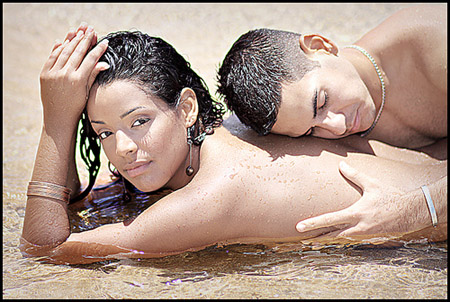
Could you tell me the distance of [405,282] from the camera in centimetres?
263

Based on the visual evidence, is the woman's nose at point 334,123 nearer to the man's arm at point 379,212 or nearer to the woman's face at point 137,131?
the man's arm at point 379,212

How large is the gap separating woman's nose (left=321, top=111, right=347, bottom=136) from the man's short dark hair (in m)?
0.27

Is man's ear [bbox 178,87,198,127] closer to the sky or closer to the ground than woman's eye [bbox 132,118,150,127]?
closer to the sky

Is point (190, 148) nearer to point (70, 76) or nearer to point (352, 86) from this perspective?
point (70, 76)

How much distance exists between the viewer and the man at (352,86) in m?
3.01

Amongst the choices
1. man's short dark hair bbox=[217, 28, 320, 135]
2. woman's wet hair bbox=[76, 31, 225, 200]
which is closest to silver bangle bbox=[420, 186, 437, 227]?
man's short dark hair bbox=[217, 28, 320, 135]

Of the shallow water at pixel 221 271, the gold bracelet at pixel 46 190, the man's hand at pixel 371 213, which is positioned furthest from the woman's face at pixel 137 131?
the man's hand at pixel 371 213

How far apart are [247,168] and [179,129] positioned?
0.45 metres

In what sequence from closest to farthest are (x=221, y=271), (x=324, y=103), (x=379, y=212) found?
1. (x=221, y=271)
2. (x=379, y=212)
3. (x=324, y=103)

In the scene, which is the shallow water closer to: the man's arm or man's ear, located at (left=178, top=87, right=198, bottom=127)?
the man's arm

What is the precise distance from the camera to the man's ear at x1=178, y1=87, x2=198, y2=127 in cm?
309

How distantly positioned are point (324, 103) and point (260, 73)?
1.29ft

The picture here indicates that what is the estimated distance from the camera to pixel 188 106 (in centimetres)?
313

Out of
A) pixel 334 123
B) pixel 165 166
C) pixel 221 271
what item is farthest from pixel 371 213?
pixel 165 166
